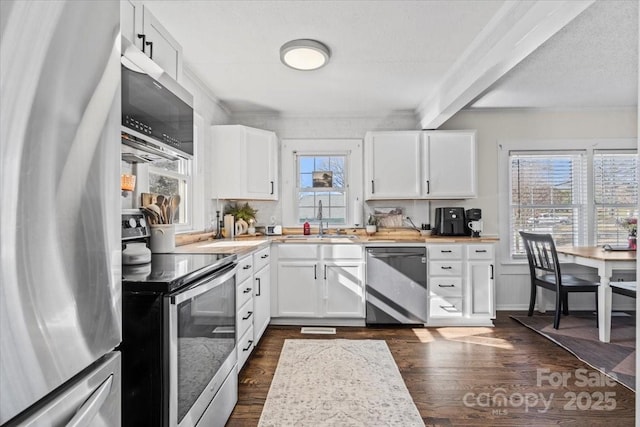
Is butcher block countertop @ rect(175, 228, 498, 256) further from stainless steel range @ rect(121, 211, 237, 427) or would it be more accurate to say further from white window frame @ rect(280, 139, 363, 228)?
stainless steel range @ rect(121, 211, 237, 427)

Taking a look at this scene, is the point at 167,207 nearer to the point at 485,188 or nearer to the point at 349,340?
the point at 349,340

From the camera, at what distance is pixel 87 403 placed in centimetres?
66

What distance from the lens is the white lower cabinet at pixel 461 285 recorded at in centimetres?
346

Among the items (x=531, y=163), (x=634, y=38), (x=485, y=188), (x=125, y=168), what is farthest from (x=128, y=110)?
(x=531, y=163)

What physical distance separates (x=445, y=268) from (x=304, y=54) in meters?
2.39

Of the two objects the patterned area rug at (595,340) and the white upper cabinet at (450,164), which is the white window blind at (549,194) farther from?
the patterned area rug at (595,340)

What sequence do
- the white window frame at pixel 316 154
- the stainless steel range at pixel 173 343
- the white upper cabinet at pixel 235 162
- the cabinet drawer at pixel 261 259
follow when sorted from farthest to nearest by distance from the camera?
the white window frame at pixel 316 154
the white upper cabinet at pixel 235 162
the cabinet drawer at pixel 261 259
the stainless steel range at pixel 173 343

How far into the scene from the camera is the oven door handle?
1.32 meters

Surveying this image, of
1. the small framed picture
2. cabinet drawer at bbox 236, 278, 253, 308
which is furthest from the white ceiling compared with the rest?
cabinet drawer at bbox 236, 278, 253, 308

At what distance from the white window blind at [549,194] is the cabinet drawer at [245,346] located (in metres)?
3.21

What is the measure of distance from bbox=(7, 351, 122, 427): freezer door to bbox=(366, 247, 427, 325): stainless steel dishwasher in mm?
2850

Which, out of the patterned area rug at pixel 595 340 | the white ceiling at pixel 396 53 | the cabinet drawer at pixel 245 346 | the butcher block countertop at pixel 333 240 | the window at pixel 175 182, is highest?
the white ceiling at pixel 396 53

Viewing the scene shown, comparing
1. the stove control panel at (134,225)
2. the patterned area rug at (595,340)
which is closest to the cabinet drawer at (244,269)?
the stove control panel at (134,225)

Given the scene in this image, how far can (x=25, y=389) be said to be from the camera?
514 millimetres
